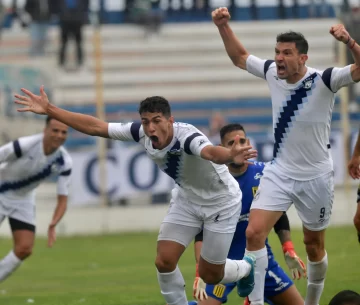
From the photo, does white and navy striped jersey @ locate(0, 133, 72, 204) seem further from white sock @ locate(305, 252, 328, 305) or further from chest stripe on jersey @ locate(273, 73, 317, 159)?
white sock @ locate(305, 252, 328, 305)

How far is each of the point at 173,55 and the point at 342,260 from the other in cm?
1403

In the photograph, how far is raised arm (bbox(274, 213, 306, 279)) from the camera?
30.5 ft

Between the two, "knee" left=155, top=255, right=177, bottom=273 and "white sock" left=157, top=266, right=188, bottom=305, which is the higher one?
"knee" left=155, top=255, right=177, bottom=273

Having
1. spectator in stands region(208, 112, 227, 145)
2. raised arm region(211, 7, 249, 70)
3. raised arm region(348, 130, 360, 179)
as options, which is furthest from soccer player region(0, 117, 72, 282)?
spectator in stands region(208, 112, 227, 145)

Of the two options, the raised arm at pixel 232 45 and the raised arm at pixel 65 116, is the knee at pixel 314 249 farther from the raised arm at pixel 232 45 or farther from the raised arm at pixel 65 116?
the raised arm at pixel 65 116

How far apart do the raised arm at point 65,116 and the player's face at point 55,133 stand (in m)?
3.32

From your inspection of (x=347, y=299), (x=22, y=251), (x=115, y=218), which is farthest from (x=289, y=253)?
(x=115, y=218)

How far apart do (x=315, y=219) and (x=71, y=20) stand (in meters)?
18.7

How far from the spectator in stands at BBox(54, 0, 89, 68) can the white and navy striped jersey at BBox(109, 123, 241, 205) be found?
1860 cm

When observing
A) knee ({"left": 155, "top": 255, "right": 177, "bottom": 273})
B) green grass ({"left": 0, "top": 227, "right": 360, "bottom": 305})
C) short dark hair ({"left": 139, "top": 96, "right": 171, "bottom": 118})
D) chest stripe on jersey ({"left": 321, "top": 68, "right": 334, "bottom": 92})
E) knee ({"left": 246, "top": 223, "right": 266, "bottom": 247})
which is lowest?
green grass ({"left": 0, "top": 227, "right": 360, "bottom": 305})

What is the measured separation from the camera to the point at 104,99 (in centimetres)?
2691

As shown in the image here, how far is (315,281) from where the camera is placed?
9.54 meters

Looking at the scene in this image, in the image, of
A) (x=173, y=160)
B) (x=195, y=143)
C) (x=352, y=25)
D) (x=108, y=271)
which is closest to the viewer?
(x=195, y=143)

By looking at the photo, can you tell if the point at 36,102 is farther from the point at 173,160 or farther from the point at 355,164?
the point at 355,164
